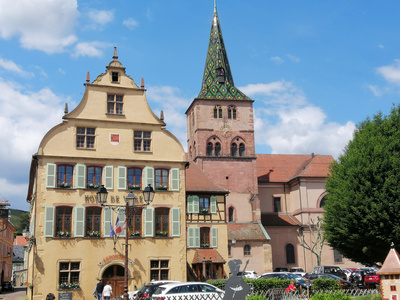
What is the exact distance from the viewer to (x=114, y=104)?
33188mm

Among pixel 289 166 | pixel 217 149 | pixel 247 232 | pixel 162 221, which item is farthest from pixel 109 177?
pixel 289 166

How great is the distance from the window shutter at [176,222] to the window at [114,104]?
7.66m

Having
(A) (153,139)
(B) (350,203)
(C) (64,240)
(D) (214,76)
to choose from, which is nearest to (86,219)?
A: (C) (64,240)

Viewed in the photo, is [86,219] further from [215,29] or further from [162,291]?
[215,29]

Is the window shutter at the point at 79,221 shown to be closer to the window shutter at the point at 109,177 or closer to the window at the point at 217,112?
the window shutter at the point at 109,177

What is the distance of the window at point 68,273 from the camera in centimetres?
2970

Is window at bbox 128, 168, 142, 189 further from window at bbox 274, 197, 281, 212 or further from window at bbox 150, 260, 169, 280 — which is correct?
window at bbox 274, 197, 281, 212

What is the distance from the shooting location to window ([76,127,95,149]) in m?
31.9

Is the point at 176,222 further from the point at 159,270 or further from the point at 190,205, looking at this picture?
the point at 190,205

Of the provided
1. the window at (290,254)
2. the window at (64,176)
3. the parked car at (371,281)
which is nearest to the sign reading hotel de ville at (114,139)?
the window at (64,176)

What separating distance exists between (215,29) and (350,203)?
3570 centimetres

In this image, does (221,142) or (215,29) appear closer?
(221,142)

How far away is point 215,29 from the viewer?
60969 mm

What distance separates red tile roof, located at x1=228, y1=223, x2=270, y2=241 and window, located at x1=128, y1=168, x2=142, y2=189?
18318mm
